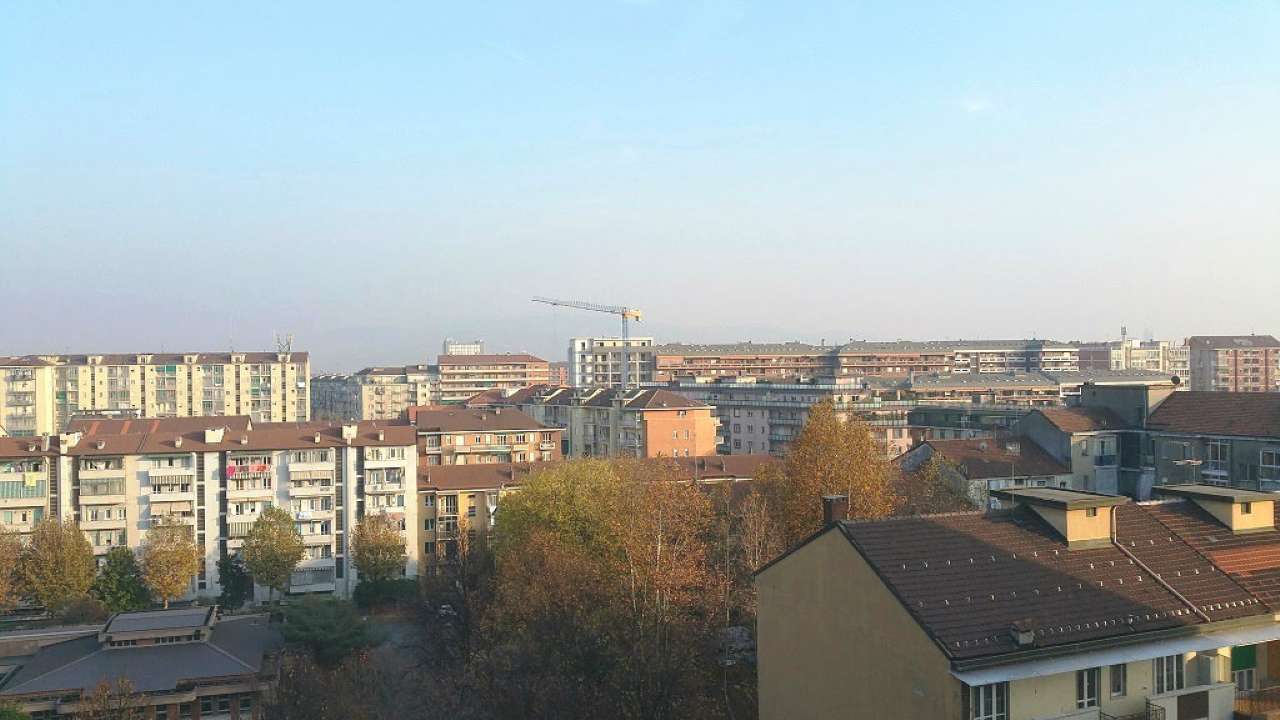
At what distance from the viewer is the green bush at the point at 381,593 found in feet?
102

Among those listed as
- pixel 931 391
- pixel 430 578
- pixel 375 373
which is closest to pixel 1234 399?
pixel 430 578

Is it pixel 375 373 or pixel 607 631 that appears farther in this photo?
pixel 375 373

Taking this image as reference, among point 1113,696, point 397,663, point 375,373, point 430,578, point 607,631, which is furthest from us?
point 375,373

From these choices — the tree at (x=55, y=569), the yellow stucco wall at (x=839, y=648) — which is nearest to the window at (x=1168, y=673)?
the yellow stucco wall at (x=839, y=648)

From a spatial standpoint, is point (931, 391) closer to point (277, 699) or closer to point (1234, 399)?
point (1234, 399)

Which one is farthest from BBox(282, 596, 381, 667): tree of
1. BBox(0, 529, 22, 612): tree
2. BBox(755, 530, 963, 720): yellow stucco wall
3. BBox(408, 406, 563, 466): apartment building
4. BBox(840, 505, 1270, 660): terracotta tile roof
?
BBox(408, 406, 563, 466): apartment building

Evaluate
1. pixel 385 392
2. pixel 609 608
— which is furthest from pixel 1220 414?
pixel 385 392

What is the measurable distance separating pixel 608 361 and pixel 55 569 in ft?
216

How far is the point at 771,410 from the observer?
5791 centimetres

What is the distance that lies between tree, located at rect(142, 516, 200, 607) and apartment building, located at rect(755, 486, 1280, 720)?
74.4ft

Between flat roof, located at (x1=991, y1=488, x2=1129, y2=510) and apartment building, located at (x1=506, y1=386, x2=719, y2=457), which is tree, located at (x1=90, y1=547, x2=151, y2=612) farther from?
flat roof, located at (x1=991, y1=488, x2=1129, y2=510)

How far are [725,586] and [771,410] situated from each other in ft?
129

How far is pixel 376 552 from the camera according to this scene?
1225 inches

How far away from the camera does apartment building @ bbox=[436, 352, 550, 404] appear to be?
96312mm
